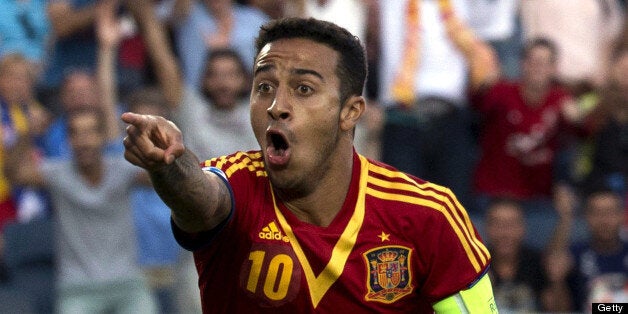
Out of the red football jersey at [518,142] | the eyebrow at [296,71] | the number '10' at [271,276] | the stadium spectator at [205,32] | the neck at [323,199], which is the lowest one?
the number '10' at [271,276]

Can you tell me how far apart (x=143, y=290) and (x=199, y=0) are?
2184 millimetres

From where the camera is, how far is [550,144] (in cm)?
837

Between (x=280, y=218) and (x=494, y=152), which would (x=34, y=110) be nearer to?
(x=494, y=152)

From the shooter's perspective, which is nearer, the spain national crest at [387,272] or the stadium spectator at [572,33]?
the spain national crest at [387,272]

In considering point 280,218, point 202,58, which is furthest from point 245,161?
point 202,58

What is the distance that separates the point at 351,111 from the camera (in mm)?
4164

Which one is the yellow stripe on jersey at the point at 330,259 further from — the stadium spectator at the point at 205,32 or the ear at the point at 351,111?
the stadium spectator at the point at 205,32

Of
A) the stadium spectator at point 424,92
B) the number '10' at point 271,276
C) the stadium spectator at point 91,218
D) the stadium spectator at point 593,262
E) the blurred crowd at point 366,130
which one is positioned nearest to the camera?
the number '10' at point 271,276

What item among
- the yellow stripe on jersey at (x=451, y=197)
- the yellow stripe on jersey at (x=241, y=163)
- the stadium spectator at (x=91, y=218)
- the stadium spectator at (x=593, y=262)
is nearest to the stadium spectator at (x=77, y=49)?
the stadium spectator at (x=91, y=218)

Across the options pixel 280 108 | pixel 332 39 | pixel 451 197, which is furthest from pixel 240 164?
pixel 451 197

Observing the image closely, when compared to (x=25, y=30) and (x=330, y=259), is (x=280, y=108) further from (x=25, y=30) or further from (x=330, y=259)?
(x=25, y=30)

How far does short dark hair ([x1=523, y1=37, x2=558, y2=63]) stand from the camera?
831cm

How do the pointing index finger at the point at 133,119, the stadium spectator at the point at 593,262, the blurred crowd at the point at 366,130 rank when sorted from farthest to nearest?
the stadium spectator at the point at 593,262, the blurred crowd at the point at 366,130, the pointing index finger at the point at 133,119

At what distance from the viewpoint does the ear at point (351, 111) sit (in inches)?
162
